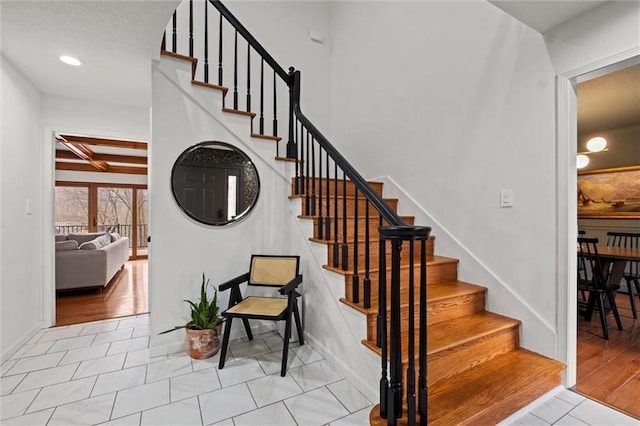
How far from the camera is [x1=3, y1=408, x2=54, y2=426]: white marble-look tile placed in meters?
1.63

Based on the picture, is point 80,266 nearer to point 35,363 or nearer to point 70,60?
point 35,363

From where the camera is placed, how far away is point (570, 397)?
73.1 inches

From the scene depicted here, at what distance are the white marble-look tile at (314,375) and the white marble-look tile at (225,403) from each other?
352 millimetres

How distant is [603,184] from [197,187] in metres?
5.95

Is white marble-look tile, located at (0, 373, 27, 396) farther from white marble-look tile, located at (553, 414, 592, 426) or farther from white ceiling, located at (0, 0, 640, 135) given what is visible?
white marble-look tile, located at (553, 414, 592, 426)

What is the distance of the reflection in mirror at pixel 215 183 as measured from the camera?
2.58 meters

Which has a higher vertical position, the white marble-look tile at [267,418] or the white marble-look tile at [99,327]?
the white marble-look tile at [267,418]

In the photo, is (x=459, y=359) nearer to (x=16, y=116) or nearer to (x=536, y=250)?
(x=536, y=250)

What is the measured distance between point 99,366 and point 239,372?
1.08 meters

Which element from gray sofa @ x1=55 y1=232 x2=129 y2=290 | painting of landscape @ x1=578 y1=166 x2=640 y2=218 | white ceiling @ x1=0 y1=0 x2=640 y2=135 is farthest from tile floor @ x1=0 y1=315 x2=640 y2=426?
painting of landscape @ x1=578 y1=166 x2=640 y2=218

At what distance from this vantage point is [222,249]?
2730 mm

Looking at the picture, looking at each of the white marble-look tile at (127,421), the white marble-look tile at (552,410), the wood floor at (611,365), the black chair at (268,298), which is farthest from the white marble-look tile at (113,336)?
the wood floor at (611,365)

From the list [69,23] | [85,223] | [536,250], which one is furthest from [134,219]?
[536,250]

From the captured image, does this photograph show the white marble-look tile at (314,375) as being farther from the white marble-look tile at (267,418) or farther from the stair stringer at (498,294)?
the stair stringer at (498,294)
